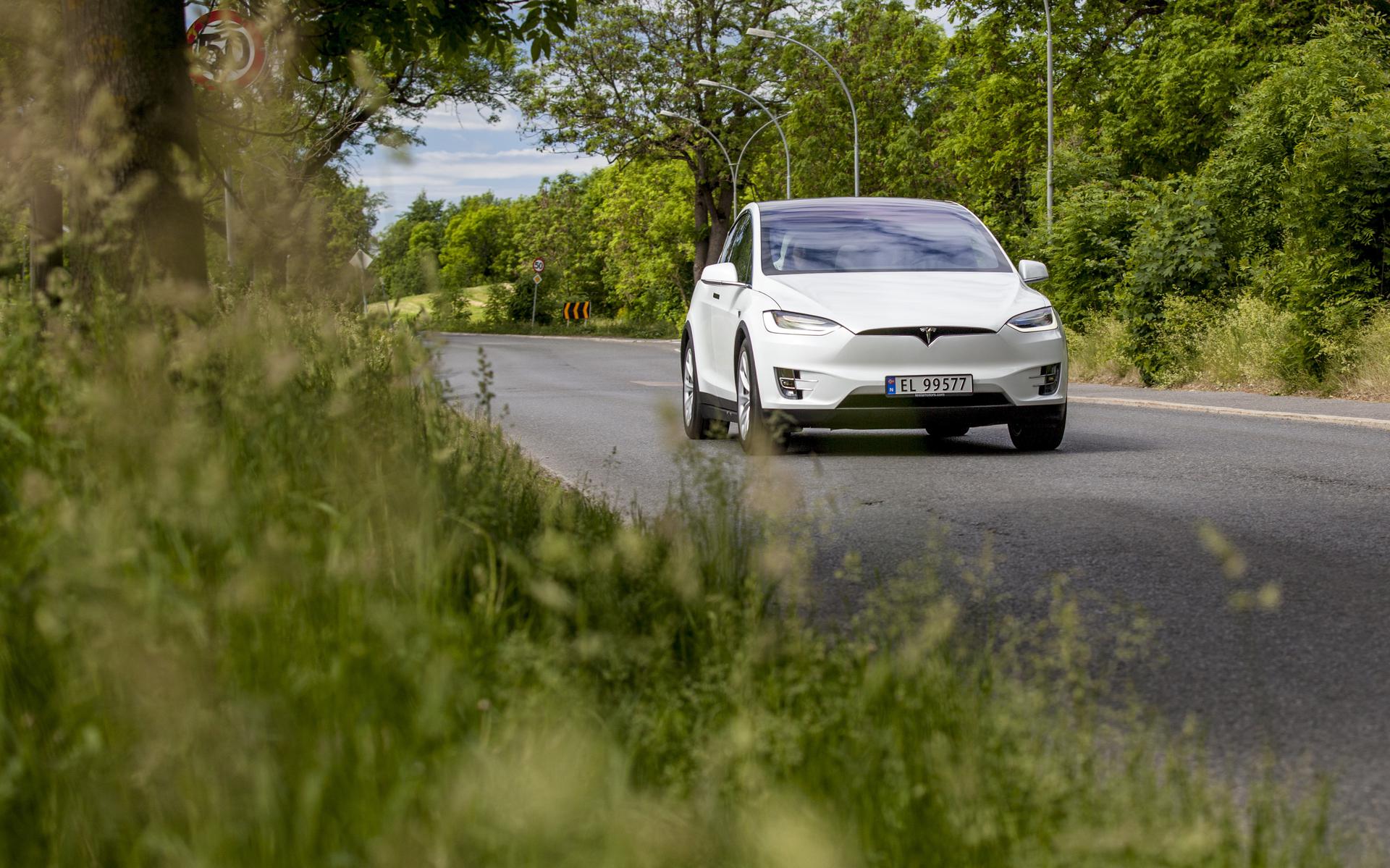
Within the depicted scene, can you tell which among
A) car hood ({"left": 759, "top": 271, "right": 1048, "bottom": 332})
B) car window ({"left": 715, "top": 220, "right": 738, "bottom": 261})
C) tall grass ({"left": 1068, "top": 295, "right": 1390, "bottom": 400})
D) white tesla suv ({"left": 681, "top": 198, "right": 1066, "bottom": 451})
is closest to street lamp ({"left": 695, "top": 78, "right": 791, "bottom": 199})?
tall grass ({"left": 1068, "top": 295, "right": 1390, "bottom": 400})

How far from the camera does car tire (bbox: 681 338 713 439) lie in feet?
39.3

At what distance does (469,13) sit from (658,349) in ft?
106

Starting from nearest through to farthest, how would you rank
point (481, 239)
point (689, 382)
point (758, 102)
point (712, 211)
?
point (689, 382), point (758, 102), point (712, 211), point (481, 239)

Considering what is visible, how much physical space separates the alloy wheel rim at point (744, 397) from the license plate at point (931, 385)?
3.32ft

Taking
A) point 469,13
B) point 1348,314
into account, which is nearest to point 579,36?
point 1348,314

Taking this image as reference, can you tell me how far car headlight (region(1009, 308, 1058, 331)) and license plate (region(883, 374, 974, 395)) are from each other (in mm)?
534

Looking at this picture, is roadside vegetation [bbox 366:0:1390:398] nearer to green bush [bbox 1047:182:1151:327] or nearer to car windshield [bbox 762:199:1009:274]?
green bush [bbox 1047:182:1151:327]

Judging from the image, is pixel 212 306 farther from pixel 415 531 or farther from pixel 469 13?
pixel 415 531

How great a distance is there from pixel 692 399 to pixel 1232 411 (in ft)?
16.8

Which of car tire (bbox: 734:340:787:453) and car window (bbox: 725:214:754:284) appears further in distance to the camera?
car window (bbox: 725:214:754:284)

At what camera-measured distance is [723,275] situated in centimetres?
1086

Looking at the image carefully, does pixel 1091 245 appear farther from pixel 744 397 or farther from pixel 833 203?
pixel 744 397

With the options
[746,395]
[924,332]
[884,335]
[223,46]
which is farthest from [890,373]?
[223,46]

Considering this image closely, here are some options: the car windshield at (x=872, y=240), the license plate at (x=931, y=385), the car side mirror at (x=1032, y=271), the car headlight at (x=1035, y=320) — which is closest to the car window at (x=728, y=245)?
the car windshield at (x=872, y=240)
